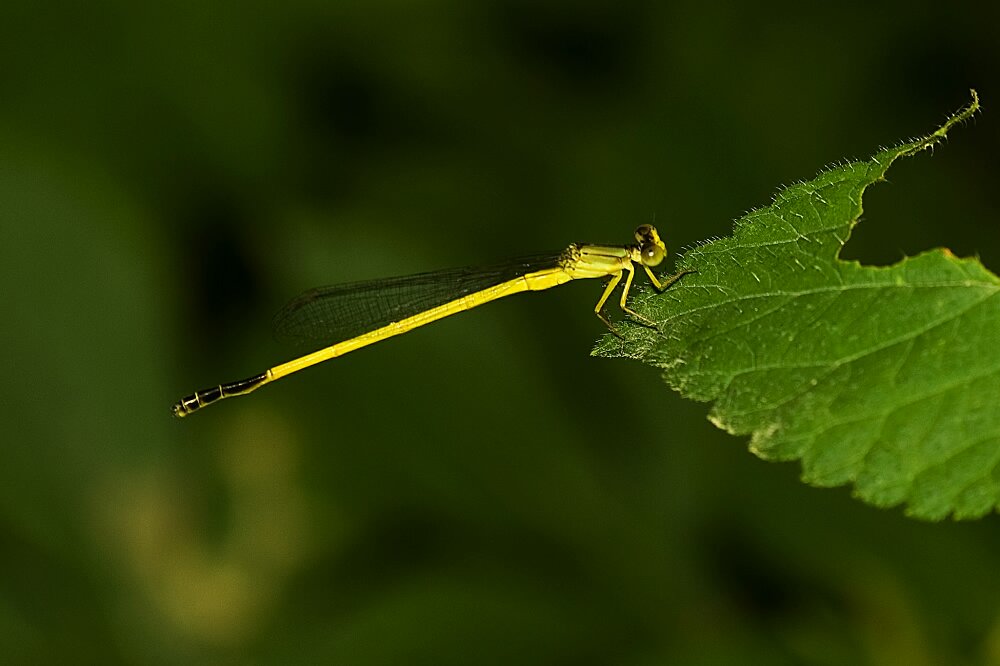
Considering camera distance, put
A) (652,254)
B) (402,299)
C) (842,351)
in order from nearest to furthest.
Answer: (842,351)
(652,254)
(402,299)

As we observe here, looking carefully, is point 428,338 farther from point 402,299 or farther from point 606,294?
point 606,294

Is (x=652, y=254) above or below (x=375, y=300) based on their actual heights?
below

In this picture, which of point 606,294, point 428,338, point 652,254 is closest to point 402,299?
point 428,338

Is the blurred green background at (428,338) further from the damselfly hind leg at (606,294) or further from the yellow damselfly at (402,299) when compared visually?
the damselfly hind leg at (606,294)

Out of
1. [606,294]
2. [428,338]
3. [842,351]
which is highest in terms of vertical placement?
[428,338]

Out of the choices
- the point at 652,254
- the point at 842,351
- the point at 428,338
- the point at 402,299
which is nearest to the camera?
the point at 842,351

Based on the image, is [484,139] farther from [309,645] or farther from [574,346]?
[309,645]

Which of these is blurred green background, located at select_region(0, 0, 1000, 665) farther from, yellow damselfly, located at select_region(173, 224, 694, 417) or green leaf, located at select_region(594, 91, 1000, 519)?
green leaf, located at select_region(594, 91, 1000, 519)

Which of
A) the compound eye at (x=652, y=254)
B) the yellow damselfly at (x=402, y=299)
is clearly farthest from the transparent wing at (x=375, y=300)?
the compound eye at (x=652, y=254)
